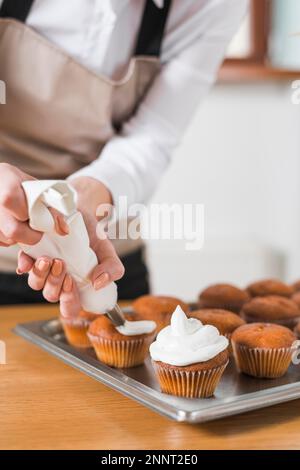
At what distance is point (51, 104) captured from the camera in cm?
119

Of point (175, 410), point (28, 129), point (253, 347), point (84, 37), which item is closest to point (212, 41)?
point (84, 37)

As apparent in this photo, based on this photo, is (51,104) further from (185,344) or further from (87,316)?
(185,344)

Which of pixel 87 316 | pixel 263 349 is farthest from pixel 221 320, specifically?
pixel 87 316

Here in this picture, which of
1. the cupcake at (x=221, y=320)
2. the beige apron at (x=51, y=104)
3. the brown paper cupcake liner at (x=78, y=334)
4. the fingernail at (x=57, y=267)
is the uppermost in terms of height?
the beige apron at (x=51, y=104)

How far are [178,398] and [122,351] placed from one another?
0.54 ft

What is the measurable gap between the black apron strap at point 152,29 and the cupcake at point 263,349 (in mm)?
562

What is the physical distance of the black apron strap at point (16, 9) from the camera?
1.10 m

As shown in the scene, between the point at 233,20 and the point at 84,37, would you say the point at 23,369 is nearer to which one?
the point at 84,37

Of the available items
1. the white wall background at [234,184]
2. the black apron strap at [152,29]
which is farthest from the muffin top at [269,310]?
the white wall background at [234,184]

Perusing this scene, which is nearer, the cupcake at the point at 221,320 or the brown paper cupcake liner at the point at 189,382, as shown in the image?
the brown paper cupcake liner at the point at 189,382

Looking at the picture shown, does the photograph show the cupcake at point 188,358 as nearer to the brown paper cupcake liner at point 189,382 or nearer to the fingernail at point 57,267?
the brown paper cupcake liner at point 189,382

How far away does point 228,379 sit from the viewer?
874 millimetres

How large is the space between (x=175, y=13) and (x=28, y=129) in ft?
1.10

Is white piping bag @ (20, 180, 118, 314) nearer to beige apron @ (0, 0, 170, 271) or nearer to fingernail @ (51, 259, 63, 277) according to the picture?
fingernail @ (51, 259, 63, 277)
